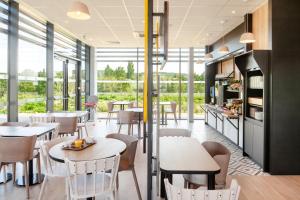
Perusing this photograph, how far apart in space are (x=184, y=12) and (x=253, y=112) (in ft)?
9.14

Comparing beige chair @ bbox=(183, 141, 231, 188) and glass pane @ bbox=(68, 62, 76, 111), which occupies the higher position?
glass pane @ bbox=(68, 62, 76, 111)

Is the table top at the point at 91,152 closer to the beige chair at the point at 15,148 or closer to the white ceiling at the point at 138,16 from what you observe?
the beige chair at the point at 15,148

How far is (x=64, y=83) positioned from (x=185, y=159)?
7.76 m

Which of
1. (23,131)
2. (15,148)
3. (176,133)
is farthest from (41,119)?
(176,133)

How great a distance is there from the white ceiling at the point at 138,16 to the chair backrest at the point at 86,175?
400cm

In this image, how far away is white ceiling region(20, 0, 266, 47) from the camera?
5797mm

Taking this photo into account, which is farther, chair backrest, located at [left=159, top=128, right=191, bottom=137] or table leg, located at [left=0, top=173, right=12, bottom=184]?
chair backrest, located at [left=159, top=128, right=191, bottom=137]

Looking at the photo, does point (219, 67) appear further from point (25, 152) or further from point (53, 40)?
point (25, 152)

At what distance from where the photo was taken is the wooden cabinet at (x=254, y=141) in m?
5.02

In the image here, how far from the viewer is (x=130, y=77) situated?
1273cm

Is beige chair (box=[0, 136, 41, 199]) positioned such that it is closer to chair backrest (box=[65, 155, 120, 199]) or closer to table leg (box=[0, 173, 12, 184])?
table leg (box=[0, 173, 12, 184])

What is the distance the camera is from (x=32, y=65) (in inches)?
278

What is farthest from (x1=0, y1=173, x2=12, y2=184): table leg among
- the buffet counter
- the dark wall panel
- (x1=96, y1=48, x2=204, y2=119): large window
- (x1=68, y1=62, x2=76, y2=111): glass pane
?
(x1=96, y1=48, x2=204, y2=119): large window

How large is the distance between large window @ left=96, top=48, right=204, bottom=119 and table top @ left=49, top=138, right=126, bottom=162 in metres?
9.16
